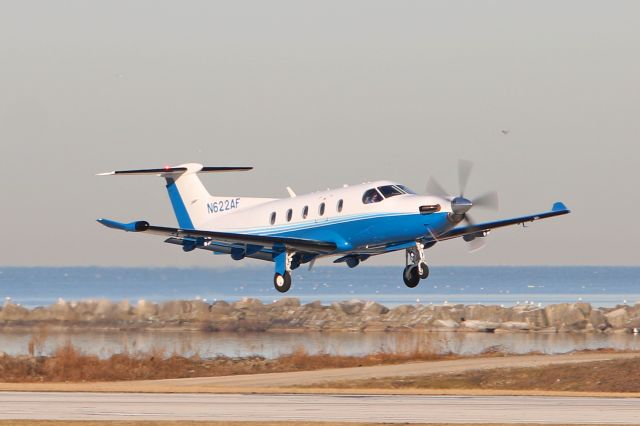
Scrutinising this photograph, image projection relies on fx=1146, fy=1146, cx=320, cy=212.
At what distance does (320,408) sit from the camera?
33.9 m

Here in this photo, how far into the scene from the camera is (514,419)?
30.6 metres

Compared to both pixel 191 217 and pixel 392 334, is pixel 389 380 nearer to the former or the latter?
pixel 191 217

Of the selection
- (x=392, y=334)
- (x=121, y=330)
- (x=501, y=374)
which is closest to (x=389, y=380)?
(x=501, y=374)

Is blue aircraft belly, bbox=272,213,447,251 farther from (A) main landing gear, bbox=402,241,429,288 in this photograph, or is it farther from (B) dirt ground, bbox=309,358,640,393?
(B) dirt ground, bbox=309,358,640,393

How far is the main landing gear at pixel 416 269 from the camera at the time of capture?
3922 centimetres

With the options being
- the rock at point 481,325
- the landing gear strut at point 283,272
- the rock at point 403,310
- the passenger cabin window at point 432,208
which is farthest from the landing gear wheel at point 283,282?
the rock at point 403,310

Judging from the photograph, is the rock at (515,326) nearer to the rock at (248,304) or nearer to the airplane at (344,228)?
the rock at (248,304)

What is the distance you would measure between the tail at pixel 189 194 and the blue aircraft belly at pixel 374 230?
928 cm

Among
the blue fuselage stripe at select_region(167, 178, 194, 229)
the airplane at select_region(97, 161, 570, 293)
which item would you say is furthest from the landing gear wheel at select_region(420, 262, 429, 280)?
the blue fuselage stripe at select_region(167, 178, 194, 229)

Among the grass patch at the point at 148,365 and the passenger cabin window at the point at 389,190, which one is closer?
the passenger cabin window at the point at 389,190

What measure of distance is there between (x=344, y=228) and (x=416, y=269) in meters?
3.15

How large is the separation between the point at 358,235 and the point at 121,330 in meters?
44.5

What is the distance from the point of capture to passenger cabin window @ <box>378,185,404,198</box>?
40094mm

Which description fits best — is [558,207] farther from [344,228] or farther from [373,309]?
[373,309]
